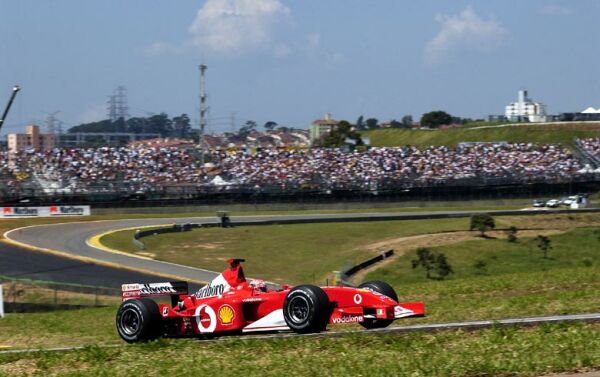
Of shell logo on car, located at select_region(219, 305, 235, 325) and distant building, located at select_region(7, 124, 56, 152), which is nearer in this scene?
shell logo on car, located at select_region(219, 305, 235, 325)

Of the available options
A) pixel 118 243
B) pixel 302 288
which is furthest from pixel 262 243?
pixel 302 288

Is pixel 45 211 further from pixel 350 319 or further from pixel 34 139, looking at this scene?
pixel 34 139

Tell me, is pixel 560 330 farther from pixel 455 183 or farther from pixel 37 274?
pixel 455 183

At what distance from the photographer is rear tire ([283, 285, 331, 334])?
43.7 ft

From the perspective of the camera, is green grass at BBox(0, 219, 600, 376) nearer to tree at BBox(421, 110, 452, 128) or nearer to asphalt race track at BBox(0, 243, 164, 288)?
asphalt race track at BBox(0, 243, 164, 288)

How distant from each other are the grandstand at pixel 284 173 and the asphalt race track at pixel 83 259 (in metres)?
10.3

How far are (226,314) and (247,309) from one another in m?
0.38

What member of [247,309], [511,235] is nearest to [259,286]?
[247,309]

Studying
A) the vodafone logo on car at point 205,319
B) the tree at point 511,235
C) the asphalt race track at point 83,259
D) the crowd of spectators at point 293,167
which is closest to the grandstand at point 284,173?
the crowd of spectators at point 293,167

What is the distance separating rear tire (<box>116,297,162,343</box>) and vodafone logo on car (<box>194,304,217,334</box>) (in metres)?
0.63

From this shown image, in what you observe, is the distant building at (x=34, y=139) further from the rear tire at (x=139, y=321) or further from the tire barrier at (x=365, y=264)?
the rear tire at (x=139, y=321)

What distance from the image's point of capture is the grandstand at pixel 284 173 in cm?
7250

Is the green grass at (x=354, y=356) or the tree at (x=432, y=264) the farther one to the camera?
the tree at (x=432, y=264)

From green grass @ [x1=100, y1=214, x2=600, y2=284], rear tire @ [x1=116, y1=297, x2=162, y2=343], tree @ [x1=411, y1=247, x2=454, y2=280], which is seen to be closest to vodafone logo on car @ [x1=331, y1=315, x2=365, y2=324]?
rear tire @ [x1=116, y1=297, x2=162, y2=343]
